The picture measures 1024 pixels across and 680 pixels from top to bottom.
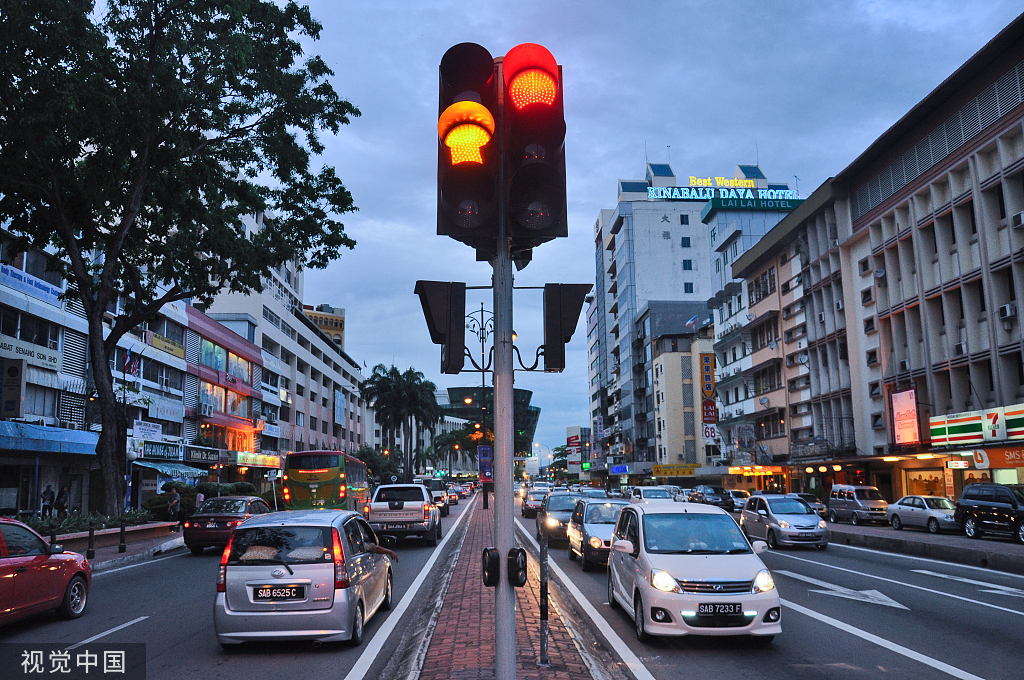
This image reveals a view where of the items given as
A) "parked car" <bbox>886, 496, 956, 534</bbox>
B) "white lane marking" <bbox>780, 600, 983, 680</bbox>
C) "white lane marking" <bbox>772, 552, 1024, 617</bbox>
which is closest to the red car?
"white lane marking" <bbox>780, 600, 983, 680</bbox>

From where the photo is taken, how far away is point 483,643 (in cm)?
821

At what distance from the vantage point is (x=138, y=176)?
22906 mm

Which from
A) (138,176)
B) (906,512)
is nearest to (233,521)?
(138,176)

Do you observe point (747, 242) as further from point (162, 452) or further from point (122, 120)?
point (122, 120)

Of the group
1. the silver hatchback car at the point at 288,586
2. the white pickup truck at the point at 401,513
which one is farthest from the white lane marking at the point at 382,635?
the white pickup truck at the point at 401,513

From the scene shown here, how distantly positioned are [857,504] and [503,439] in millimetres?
34708

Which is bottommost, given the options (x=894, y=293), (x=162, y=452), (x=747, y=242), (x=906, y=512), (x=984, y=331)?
(x=906, y=512)

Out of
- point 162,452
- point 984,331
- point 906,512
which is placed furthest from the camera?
point 162,452

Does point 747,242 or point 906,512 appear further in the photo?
point 747,242

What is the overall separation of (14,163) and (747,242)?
178 feet

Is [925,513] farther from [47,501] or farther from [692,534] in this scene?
[47,501]

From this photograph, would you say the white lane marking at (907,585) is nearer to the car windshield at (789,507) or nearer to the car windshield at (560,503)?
the car windshield at (789,507)

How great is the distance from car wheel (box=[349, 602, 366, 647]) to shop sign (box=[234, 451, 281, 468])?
158ft

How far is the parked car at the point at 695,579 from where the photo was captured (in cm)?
855
